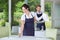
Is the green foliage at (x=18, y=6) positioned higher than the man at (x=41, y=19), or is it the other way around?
the green foliage at (x=18, y=6)

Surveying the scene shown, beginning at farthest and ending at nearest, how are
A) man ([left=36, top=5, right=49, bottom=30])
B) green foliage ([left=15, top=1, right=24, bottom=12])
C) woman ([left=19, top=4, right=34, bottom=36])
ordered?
green foliage ([left=15, top=1, right=24, bottom=12]), man ([left=36, top=5, right=49, bottom=30]), woman ([left=19, top=4, right=34, bottom=36])

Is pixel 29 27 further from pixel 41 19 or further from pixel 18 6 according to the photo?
pixel 18 6

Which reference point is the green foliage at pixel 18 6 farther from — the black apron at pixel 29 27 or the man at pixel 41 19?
the black apron at pixel 29 27

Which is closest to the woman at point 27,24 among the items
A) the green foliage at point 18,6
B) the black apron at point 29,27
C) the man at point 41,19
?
the black apron at point 29,27

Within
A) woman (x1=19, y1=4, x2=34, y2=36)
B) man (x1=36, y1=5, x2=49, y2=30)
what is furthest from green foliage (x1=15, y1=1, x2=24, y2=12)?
woman (x1=19, y1=4, x2=34, y2=36)

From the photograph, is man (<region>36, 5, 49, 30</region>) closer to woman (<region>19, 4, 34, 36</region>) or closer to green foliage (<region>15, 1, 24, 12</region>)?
woman (<region>19, 4, 34, 36</region>)

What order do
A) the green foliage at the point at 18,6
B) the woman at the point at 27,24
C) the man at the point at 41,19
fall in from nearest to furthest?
the woman at the point at 27,24 < the man at the point at 41,19 < the green foliage at the point at 18,6

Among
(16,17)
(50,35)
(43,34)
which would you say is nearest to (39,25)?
(43,34)

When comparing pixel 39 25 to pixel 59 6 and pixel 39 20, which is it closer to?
pixel 39 20

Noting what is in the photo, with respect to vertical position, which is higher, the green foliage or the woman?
the green foliage

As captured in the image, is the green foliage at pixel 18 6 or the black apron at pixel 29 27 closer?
the black apron at pixel 29 27

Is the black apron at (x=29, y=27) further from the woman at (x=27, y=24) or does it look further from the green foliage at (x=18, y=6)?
the green foliage at (x=18, y=6)

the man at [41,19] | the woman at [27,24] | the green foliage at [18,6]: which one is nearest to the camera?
Answer: the woman at [27,24]

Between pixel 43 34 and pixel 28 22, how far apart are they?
0.45m
